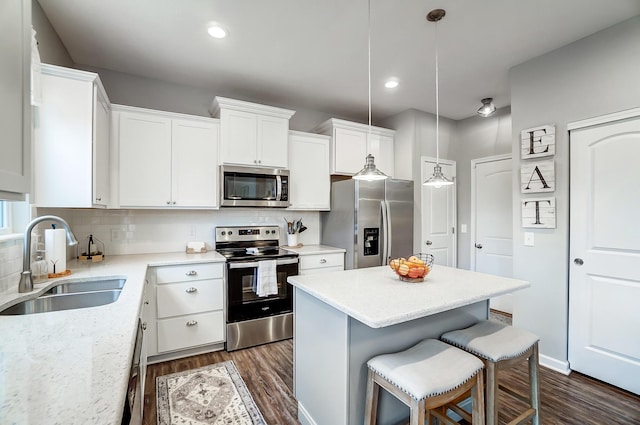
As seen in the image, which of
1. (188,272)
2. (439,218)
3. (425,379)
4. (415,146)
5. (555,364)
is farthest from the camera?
(439,218)

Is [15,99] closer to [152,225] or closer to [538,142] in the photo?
[152,225]

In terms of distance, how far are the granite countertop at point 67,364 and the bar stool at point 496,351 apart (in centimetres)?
163

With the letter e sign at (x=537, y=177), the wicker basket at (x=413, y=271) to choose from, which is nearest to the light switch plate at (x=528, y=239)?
the letter e sign at (x=537, y=177)

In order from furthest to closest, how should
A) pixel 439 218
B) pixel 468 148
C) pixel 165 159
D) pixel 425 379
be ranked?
1. pixel 468 148
2. pixel 439 218
3. pixel 165 159
4. pixel 425 379

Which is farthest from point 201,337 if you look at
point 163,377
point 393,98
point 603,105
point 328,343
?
point 603,105

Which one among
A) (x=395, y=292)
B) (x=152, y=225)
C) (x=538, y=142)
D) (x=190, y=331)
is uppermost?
(x=538, y=142)

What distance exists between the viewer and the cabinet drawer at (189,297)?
8.64ft

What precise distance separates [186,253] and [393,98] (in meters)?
3.01

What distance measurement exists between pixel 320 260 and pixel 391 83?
2.11 metres

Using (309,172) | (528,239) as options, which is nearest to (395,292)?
(528,239)

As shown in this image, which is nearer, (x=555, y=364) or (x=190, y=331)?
(x=555, y=364)

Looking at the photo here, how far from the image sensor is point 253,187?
10.7ft

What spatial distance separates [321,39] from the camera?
2461 millimetres

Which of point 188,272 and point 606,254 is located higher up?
point 606,254
